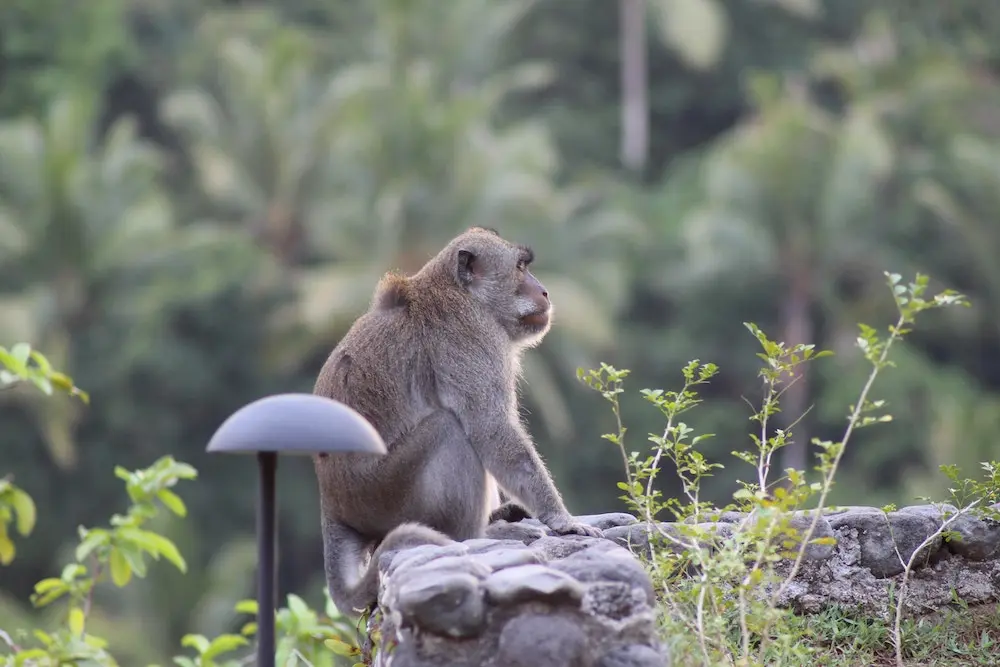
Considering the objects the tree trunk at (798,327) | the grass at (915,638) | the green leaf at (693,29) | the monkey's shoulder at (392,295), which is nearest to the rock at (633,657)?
the grass at (915,638)

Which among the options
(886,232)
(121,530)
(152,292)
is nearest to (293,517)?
(152,292)

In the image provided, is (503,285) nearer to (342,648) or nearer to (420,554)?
(342,648)

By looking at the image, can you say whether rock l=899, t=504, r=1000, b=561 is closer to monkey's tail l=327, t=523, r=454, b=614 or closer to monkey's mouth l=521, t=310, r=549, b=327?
monkey's mouth l=521, t=310, r=549, b=327

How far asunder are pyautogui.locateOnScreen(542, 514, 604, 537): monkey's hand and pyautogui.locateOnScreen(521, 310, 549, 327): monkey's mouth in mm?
1033

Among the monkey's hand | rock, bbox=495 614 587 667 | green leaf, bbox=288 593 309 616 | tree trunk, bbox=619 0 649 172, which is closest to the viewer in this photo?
rock, bbox=495 614 587 667

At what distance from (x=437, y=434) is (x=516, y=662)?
155 centimetres

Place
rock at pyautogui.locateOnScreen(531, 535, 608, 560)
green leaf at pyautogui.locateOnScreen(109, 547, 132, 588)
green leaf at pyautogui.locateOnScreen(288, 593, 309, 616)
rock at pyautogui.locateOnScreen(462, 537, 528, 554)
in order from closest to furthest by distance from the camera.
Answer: rock at pyautogui.locateOnScreen(462, 537, 528, 554) → rock at pyautogui.locateOnScreen(531, 535, 608, 560) → green leaf at pyautogui.locateOnScreen(109, 547, 132, 588) → green leaf at pyautogui.locateOnScreen(288, 593, 309, 616)

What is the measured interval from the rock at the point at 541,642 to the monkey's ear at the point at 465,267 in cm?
223

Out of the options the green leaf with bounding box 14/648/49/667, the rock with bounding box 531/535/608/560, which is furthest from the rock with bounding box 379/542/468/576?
the green leaf with bounding box 14/648/49/667

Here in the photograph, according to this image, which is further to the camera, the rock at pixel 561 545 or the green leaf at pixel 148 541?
the green leaf at pixel 148 541

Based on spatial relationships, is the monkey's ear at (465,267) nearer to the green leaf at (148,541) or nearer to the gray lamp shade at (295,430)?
the green leaf at (148,541)

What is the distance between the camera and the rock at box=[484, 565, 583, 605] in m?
4.46

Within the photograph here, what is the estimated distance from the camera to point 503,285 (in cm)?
652

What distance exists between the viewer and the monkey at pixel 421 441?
5.77 metres
